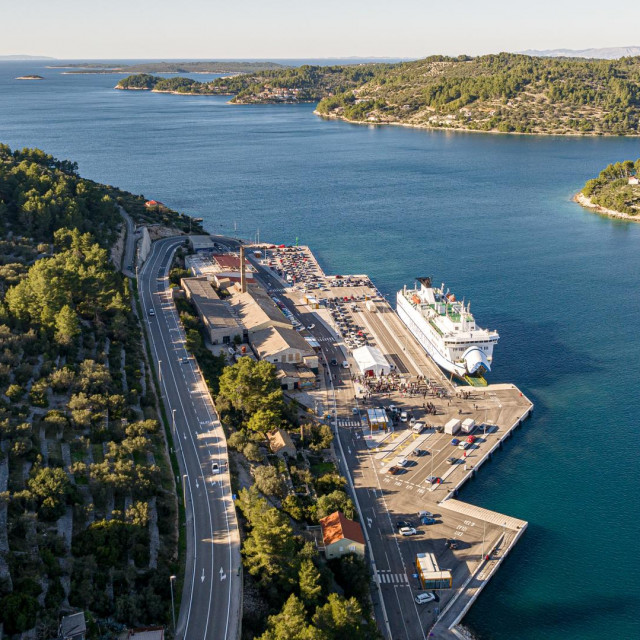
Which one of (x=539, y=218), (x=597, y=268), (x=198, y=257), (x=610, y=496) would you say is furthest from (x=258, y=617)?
(x=539, y=218)

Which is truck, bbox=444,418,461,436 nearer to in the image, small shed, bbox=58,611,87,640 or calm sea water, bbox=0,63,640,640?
calm sea water, bbox=0,63,640,640

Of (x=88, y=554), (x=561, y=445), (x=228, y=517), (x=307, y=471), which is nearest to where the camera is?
(x=88, y=554)

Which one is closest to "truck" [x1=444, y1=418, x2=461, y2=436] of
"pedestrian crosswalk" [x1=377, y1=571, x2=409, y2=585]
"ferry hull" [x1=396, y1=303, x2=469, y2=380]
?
"ferry hull" [x1=396, y1=303, x2=469, y2=380]

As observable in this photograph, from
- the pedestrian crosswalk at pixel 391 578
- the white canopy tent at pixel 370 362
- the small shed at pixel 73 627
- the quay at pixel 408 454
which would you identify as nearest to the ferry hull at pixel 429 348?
the quay at pixel 408 454

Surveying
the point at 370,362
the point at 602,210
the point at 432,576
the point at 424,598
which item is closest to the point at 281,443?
the point at 432,576

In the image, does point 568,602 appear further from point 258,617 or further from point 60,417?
point 60,417

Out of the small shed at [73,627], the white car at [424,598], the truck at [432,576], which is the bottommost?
the white car at [424,598]

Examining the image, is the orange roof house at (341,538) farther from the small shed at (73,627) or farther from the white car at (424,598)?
the small shed at (73,627)
